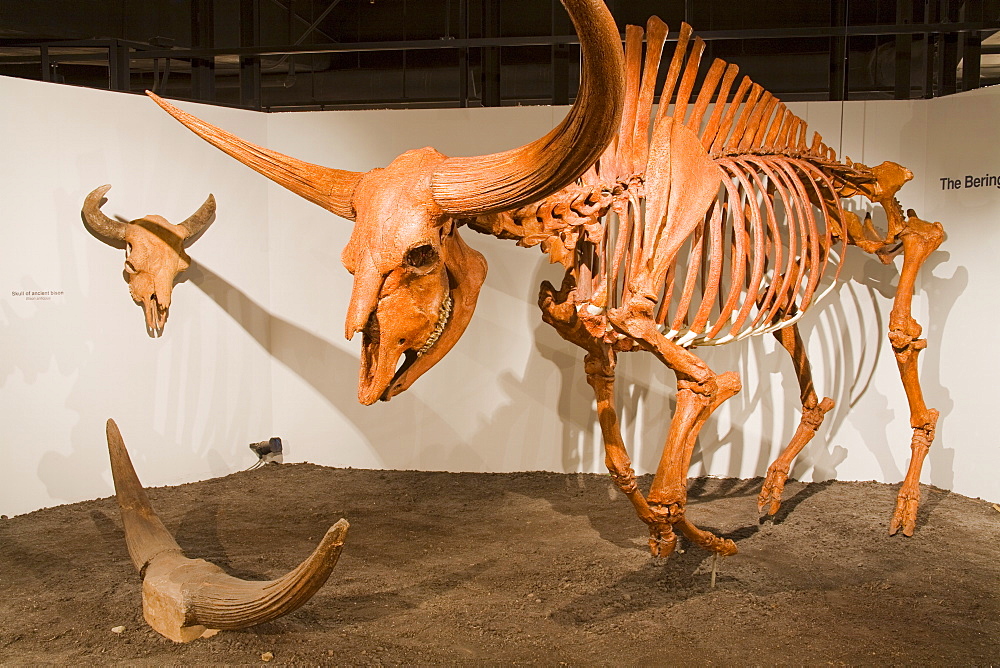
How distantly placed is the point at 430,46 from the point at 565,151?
3286 mm

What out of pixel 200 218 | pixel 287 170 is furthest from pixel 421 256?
pixel 200 218

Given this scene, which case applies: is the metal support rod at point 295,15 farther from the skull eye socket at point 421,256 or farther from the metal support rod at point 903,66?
the skull eye socket at point 421,256

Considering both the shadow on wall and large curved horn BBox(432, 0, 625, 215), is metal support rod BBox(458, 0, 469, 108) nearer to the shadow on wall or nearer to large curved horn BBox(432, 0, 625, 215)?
the shadow on wall

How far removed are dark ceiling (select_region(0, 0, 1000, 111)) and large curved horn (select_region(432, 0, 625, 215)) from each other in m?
2.70

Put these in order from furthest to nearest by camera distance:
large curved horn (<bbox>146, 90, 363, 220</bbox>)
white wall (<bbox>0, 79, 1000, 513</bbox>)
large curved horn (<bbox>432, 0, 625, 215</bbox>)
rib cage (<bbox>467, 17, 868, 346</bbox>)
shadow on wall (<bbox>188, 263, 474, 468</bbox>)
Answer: shadow on wall (<bbox>188, 263, 474, 468</bbox>) → white wall (<bbox>0, 79, 1000, 513</bbox>) → rib cage (<bbox>467, 17, 868, 346</bbox>) → large curved horn (<bbox>146, 90, 363, 220</bbox>) → large curved horn (<bbox>432, 0, 625, 215</bbox>)

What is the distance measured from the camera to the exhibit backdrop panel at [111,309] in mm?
4105

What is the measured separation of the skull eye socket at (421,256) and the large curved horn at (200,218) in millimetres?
2471

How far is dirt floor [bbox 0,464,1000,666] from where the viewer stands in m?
2.94

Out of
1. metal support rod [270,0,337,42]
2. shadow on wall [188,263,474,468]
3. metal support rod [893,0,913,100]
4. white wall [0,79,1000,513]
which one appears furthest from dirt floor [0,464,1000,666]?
metal support rod [270,0,337,42]

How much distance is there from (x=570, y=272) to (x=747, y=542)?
65.4 inches

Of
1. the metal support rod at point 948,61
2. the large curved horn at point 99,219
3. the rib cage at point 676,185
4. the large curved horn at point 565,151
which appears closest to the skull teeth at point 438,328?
the large curved horn at point 565,151

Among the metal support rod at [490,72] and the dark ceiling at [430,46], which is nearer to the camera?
the dark ceiling at [430,46]

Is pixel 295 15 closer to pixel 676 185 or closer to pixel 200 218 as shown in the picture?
pixel 200 218

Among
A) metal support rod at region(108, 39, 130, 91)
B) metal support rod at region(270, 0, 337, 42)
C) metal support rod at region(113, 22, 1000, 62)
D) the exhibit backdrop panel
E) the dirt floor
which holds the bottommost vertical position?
the dirt floor
